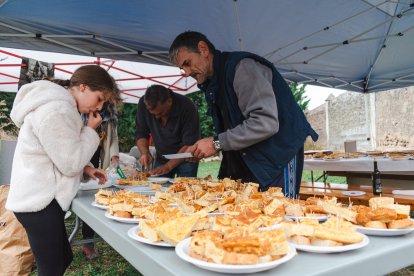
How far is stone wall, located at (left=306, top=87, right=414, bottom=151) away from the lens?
9375mm

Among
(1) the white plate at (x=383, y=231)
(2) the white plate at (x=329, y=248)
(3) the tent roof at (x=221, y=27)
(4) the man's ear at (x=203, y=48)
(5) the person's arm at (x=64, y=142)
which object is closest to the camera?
(2) the white plate at (x=329, y=248)

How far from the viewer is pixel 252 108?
166 cm

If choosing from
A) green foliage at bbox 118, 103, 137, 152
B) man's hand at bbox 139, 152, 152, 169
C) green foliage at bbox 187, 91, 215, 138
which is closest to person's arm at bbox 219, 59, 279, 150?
man's hand at bbox 139, 152, 152, 169

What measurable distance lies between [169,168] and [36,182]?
1.48 m

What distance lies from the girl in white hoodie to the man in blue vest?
0.70 metres

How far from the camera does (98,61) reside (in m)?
5.48

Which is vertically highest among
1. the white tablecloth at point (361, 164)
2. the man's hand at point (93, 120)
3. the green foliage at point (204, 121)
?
the green foliage at point (204, 121)

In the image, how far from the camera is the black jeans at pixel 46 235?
142 centimetres

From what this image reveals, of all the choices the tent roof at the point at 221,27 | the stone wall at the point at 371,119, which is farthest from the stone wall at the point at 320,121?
the tent roof at the point at 221,27

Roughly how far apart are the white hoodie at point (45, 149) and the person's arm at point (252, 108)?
703mm

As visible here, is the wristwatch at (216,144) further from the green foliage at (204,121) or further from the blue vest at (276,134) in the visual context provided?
the green foliage at (204,121)

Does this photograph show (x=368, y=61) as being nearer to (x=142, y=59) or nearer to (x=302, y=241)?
(x=142, y=59)

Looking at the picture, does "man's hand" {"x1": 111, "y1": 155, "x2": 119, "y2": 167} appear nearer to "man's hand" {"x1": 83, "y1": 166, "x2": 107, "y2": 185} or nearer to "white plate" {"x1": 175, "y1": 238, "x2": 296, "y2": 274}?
"man's hand" {"x1": 83, "y1": 166, "x2": 107, "y2": 185}

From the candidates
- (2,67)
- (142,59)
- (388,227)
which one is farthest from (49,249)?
(2,67)
